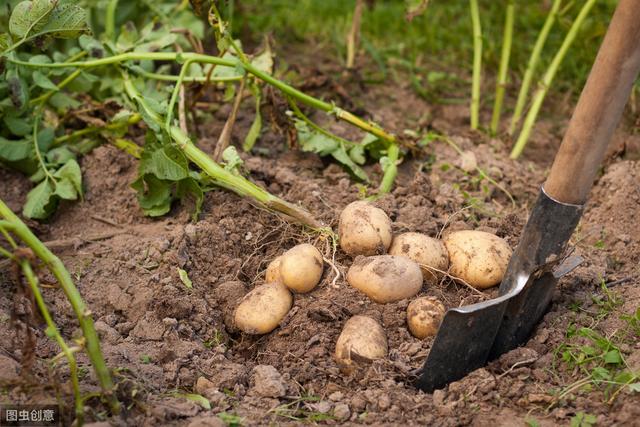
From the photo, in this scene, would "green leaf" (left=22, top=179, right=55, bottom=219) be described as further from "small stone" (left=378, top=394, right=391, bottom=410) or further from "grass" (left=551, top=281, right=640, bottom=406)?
"grass" (left=551, top=281, right=640, bottom=406)

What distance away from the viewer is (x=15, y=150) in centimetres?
283

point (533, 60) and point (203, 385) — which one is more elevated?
point (533, 60)

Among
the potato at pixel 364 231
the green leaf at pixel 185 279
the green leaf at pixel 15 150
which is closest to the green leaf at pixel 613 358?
the potato at pixel 364 231

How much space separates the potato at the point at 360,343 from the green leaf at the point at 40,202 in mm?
1202

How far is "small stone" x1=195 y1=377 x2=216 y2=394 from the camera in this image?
6.64 ft

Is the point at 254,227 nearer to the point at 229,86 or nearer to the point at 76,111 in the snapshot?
the point at 229,86

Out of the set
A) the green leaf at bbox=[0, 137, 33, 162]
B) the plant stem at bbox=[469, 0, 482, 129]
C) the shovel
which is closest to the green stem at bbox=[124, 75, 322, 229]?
the green leaf at bbox=[0, 137, 33, 162]

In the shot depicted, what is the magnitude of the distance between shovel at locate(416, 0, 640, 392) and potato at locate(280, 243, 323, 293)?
16.8 inches

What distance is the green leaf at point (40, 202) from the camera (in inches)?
107

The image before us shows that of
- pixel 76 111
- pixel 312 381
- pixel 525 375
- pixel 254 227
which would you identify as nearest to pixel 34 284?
pixel 312 381

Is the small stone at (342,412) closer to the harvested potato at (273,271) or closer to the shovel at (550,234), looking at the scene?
the shovel at (550,234)

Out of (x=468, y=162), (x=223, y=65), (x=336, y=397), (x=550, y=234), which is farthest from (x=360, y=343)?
(x=468, y=162)

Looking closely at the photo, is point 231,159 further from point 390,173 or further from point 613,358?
point 613,358

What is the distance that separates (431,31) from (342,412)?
2776 millimetres
